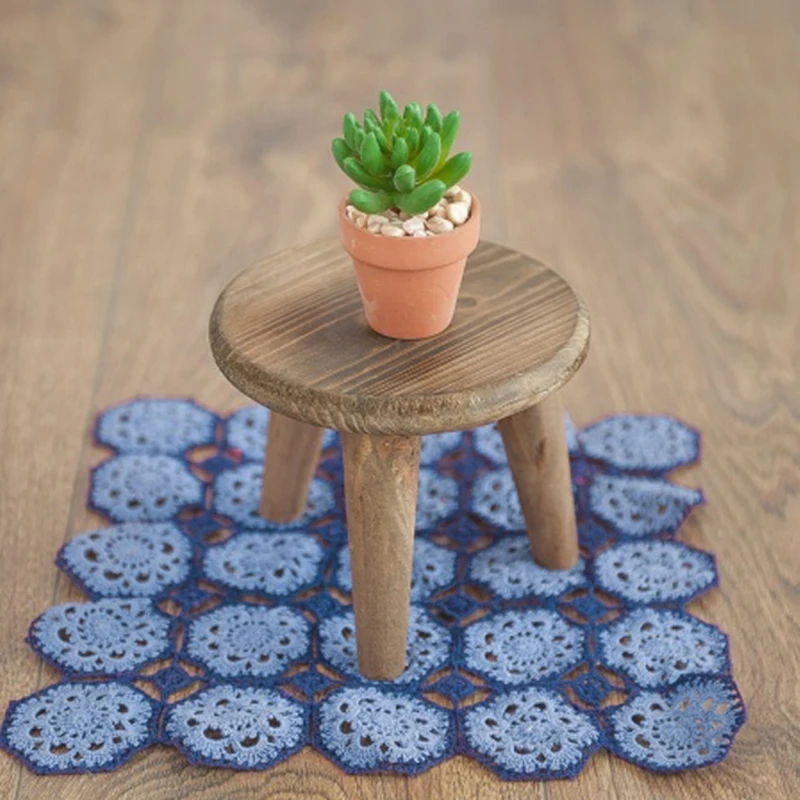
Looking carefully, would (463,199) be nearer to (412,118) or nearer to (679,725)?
(412,118)

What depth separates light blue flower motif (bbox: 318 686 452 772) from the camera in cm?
106

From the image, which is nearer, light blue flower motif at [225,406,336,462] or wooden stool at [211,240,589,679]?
wooden stool at [211,240,589,679]

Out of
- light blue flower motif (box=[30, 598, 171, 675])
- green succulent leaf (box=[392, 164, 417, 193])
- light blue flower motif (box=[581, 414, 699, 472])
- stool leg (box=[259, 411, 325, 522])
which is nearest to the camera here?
green succulent leaf (box=[392, 164, 417, 193])

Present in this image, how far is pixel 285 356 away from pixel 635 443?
0.47 metres

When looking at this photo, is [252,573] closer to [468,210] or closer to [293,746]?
[293,746]

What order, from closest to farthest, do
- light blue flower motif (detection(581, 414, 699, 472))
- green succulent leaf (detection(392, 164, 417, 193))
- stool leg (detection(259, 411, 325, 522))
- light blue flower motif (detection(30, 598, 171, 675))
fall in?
green succulent leaf (detection(392, 164, 417, 193)) → light blue flower motif (detection(30, 598, 171, 675)) → stool leg (detection(259, 411, 325, 522)) → light blue flower motif (detection(581, 414, 699, 472))

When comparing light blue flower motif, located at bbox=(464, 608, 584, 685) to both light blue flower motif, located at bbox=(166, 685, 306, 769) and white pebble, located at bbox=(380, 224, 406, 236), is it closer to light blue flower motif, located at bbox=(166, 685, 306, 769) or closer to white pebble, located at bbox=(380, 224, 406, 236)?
light blue flower motif, located at bbox=(166, 685, 306, 769)

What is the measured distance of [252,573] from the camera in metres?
1.24

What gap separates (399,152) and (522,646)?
0.42m

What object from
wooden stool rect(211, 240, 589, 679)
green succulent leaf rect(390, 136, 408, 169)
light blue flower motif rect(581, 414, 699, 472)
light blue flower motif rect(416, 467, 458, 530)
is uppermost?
green succulent leaf rect(390, 136, 408, 169)

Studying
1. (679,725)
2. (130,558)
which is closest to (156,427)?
(130,558)

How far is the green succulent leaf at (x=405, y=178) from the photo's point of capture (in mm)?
976

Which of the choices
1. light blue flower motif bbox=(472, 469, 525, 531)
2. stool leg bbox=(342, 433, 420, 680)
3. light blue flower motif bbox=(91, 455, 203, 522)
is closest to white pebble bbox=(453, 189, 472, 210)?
stool leg bbox=(342, 433, 420, 680)

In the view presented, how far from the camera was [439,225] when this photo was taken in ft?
3.36
